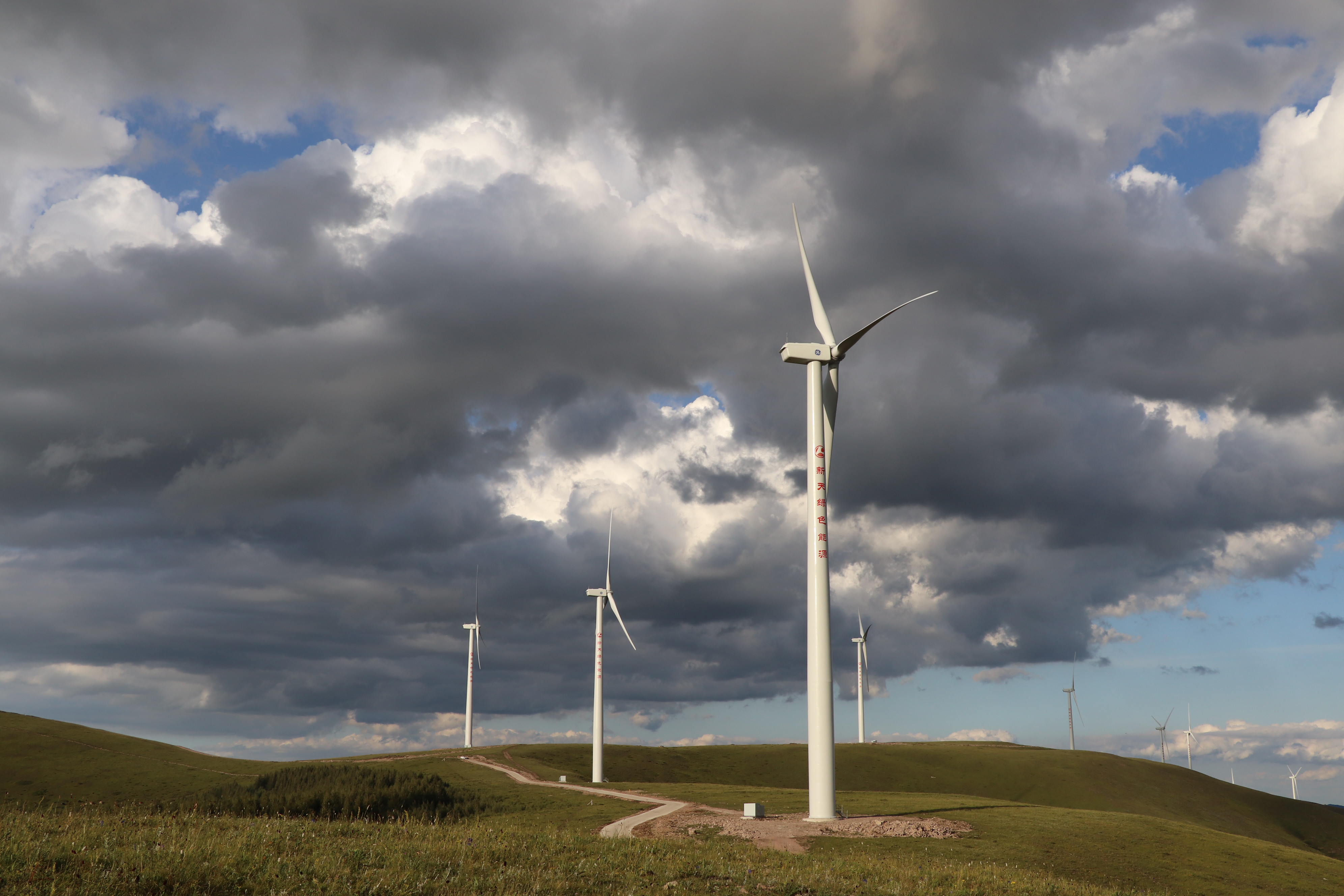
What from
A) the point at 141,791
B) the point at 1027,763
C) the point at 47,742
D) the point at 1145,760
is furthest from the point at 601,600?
the point at 1145,760

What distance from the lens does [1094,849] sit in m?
49.0

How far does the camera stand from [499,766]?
114 meters

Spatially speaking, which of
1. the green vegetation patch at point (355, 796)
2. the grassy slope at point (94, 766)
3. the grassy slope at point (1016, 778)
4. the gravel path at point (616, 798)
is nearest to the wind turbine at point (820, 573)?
the gravel path at point (616, 798)

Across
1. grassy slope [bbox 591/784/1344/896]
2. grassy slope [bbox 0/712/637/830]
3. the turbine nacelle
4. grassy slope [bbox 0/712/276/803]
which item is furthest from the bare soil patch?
grassy slope [bbox 0/712/276/803]

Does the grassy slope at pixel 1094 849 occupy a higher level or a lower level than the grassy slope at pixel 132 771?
higher

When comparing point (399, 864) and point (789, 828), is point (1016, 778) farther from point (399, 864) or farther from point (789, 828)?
point (399, 864)

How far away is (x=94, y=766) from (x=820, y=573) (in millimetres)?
103757

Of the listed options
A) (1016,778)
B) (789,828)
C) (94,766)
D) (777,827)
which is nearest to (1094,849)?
(789,828)

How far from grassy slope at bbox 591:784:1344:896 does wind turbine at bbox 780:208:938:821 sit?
612 cm

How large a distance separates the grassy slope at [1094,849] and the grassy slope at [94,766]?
2605 inches

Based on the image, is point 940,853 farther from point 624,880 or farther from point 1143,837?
point 624,880

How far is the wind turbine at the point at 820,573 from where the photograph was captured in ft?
164

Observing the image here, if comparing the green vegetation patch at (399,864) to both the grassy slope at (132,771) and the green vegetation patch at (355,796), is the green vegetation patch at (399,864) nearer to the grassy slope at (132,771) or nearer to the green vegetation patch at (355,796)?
the green vegetation patch at (355,796)

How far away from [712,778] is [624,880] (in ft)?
445
